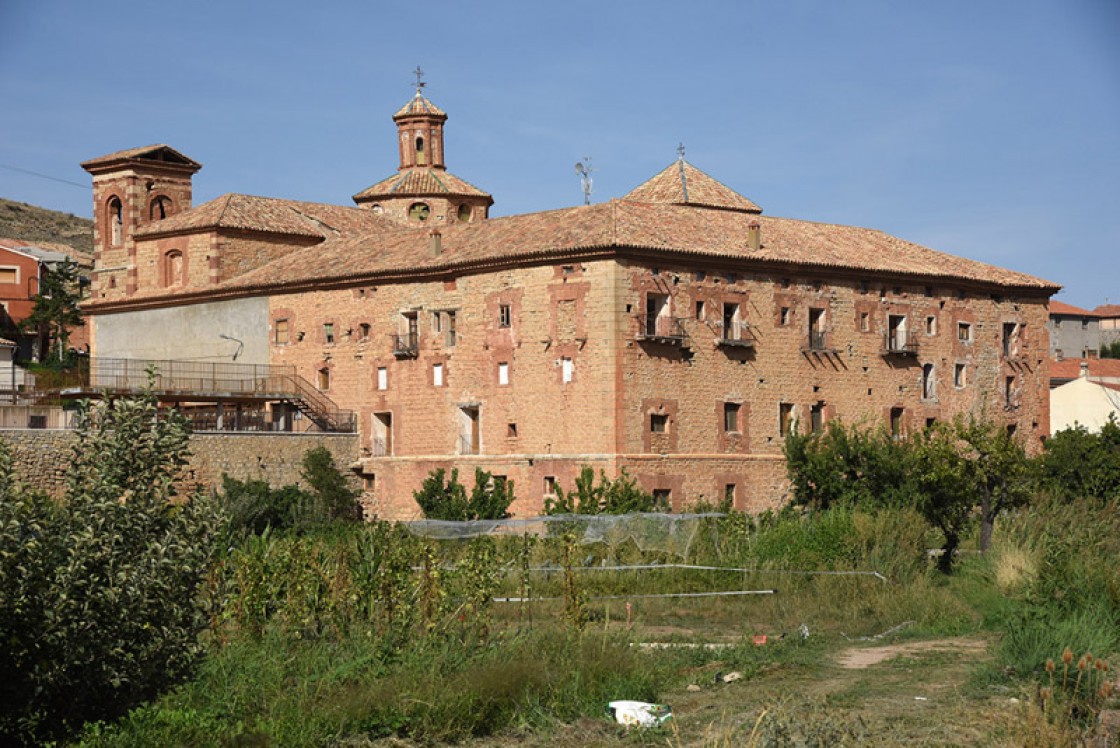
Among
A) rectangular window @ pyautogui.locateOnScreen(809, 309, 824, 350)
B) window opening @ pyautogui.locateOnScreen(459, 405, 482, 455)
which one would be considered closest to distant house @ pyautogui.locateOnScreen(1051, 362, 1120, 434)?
rectangular window @ pyautogui.locateOnScreen(809, 309, 824, 350)

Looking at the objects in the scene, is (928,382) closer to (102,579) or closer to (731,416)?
(731,416)

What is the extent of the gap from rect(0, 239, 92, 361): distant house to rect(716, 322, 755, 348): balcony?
111 ft

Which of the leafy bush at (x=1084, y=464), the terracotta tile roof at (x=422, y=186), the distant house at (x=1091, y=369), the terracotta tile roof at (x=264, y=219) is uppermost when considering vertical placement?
the terracotta tile roof at (x=422, y=186)

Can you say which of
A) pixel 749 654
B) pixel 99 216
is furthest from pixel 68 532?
pixel 99 216

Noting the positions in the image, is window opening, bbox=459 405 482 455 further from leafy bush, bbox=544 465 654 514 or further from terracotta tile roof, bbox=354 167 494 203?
terracotta tile roof, bbox=354 167 494 203

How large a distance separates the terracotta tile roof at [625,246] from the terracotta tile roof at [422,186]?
8.86m

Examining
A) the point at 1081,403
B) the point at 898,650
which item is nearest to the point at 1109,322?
the point at 1081,403

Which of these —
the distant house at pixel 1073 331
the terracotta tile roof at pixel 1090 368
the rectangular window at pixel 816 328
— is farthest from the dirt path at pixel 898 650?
the distant house at pixel 1073 331

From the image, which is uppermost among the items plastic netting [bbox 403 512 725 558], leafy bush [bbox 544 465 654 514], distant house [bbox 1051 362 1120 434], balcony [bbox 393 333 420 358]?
balcony [bbox 393 333 420 358]

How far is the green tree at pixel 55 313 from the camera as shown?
60.9m

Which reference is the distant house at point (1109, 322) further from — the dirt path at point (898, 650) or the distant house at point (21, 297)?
the dirt path at point (898, 650)

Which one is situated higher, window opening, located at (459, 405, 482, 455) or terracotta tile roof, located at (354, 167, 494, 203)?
terracotta tile roof, located at (354, 167, 494, 203)

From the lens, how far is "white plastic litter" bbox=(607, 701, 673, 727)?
1313cm

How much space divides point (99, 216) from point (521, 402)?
19927 millimetres
